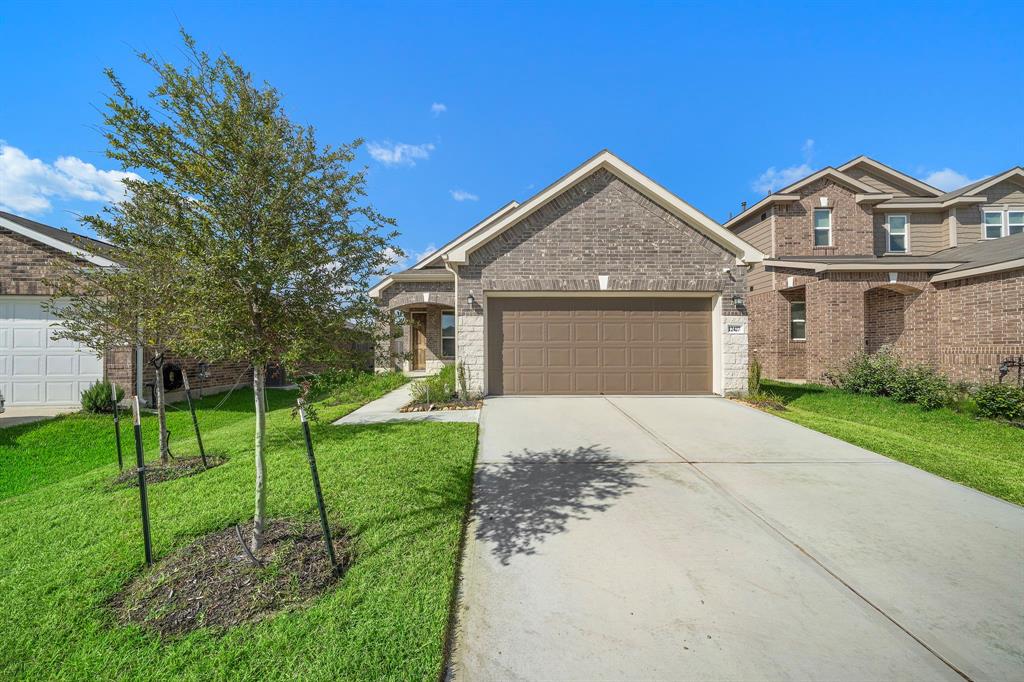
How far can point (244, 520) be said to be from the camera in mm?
3730

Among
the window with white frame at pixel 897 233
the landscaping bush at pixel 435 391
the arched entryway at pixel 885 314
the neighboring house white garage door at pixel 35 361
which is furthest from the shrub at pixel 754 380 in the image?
the neighboring house white garage door at pixel 35 361

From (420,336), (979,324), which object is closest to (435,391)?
(420,336)

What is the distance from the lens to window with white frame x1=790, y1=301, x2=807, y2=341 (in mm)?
14289

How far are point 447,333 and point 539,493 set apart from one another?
42.6 ft

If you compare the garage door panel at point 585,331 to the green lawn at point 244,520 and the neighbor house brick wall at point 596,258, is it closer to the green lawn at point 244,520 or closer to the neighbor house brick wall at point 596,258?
the neighbor house brick wall at point 596,258

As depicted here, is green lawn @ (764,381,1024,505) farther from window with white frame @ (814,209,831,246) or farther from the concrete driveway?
window with white frame @ (814,209,831,246)

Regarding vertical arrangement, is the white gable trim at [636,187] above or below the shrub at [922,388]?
above

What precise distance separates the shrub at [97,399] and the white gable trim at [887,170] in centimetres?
2535

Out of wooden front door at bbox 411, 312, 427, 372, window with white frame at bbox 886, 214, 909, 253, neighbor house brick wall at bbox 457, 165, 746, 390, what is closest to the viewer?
neighbor house brick wall at bbox 457, 165, 746, 390

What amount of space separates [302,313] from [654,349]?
885 cm

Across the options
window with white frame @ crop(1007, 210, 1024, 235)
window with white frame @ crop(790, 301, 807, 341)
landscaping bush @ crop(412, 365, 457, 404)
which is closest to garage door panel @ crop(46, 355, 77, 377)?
landscaping bush @ crop(412, 365, 457, 404)

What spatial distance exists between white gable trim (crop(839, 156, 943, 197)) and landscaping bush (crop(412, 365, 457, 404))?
719 inches

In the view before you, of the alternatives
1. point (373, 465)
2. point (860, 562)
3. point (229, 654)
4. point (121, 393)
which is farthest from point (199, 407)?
point (860, 562)

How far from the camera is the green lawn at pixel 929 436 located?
16.0ft
